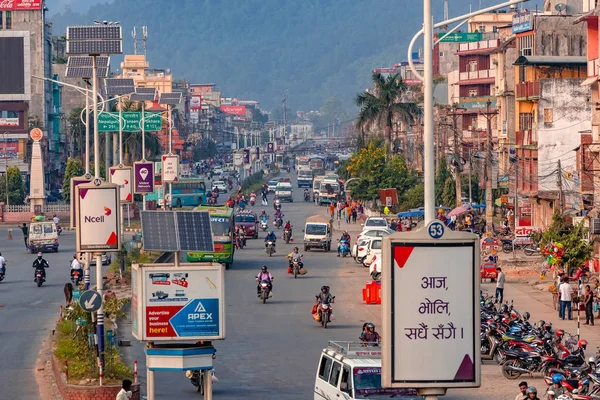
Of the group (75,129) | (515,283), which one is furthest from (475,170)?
(75,129)

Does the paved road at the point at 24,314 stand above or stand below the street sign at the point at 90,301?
below

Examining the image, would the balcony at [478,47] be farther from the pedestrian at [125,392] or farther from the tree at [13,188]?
the pedestrian at [125,392]

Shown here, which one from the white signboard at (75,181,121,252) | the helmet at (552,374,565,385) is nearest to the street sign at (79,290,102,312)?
the white signboard at (75,181,121,252)

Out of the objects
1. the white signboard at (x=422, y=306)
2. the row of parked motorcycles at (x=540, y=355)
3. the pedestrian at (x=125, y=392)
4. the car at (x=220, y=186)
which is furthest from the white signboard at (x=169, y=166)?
the car at (x=220, y=186)

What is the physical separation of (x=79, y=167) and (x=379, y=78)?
969 inches

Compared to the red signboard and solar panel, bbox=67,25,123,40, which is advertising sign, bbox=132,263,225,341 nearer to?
solar panel, bbox=67,25,123,40

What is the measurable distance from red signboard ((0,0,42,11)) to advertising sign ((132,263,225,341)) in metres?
97.6

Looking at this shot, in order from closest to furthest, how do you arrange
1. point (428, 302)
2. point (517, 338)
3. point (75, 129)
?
1. point (428, 302)
2. point (517, 338)
3. point (75, 129)

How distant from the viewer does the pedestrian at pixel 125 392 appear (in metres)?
19.4

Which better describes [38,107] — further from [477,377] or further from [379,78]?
[477,377]

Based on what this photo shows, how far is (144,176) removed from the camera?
164 feet

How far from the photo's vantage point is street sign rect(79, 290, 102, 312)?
74.5 ft

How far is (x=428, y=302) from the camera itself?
1063 cm

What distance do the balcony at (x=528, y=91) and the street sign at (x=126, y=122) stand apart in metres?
18.7
